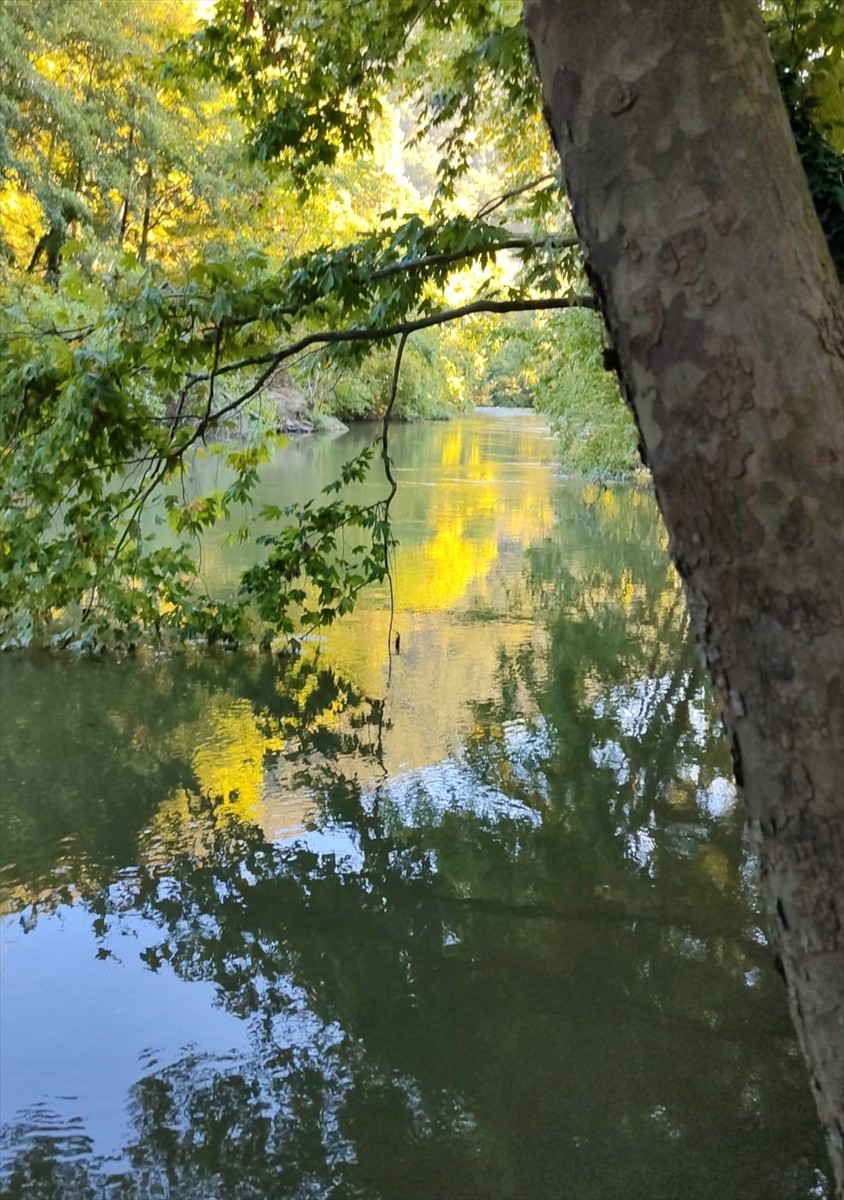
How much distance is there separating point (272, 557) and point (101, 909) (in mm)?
2037

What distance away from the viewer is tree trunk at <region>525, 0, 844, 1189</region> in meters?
1.03

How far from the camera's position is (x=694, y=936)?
4.34 meters

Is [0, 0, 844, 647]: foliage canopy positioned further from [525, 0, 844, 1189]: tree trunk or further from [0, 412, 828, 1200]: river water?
[525, 0, 844, 1189]: tree trunk

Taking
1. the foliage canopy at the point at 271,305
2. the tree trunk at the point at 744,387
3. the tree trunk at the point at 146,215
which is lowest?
the tree trunk at the point at 744,387

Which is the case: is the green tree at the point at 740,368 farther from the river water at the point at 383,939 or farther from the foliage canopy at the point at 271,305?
the river water at the point at 383,939

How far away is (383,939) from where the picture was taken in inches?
171

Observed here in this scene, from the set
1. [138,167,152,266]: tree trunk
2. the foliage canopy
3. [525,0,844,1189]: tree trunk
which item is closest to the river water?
the foliage canopy

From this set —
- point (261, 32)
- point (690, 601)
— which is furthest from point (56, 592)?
point (690, 601)

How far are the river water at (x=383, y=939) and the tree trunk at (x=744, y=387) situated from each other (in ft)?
8.09

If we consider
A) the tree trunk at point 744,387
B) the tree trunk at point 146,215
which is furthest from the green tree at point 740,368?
the tree trunk at point 146,215

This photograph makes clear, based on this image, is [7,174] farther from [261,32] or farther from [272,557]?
[272,557]

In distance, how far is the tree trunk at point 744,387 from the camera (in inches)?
40.4

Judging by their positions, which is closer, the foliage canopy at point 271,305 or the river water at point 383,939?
the river water at point 383,939

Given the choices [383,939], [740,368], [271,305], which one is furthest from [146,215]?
[740,368]
